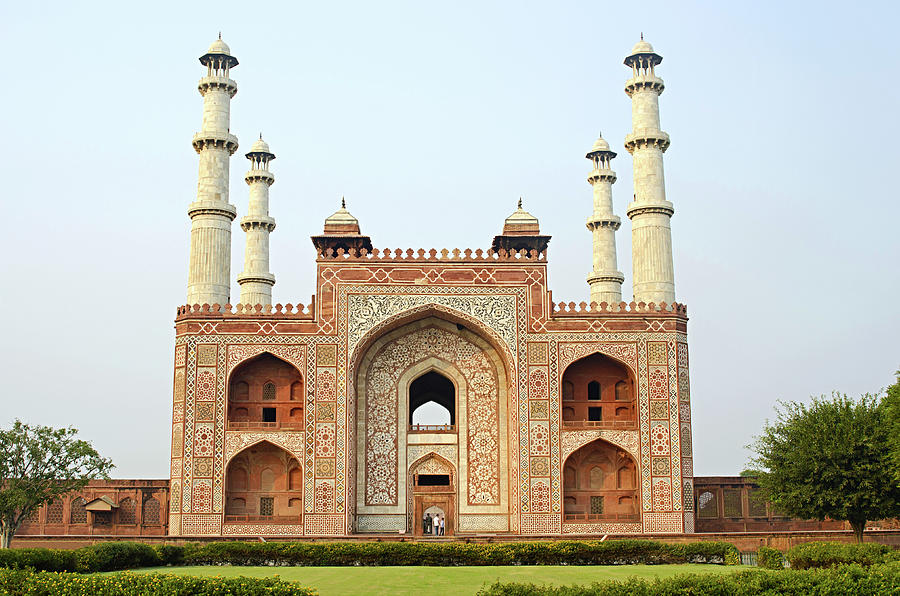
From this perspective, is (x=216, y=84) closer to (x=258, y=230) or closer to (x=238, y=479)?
(x=258, y=230)

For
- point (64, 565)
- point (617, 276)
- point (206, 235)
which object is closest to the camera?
point (64, 565)

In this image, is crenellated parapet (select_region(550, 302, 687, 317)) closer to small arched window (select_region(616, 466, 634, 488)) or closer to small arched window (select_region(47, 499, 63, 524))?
small arched window (select_region(616, 466, 634, 488))

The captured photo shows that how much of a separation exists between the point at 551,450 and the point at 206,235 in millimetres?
11899

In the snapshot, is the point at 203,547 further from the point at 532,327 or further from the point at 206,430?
the point at 532,327

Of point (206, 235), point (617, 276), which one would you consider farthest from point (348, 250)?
point (617, 276)

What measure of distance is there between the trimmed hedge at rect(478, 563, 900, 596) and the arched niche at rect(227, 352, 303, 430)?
16.6 meters

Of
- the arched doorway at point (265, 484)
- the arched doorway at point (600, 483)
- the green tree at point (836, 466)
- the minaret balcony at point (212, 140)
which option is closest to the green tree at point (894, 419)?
the green tree at point (836, 466)

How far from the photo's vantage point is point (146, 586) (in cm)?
1321

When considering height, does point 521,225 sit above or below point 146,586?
above

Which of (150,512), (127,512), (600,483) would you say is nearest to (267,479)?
(150,512)

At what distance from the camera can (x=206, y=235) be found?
30.2m

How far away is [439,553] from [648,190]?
46.0 feet

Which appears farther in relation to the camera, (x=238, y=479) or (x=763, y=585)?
(x=238, y=479)

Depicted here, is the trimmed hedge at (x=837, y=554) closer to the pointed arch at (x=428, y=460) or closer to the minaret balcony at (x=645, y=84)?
the pointed arch at (x=428, y=460)
